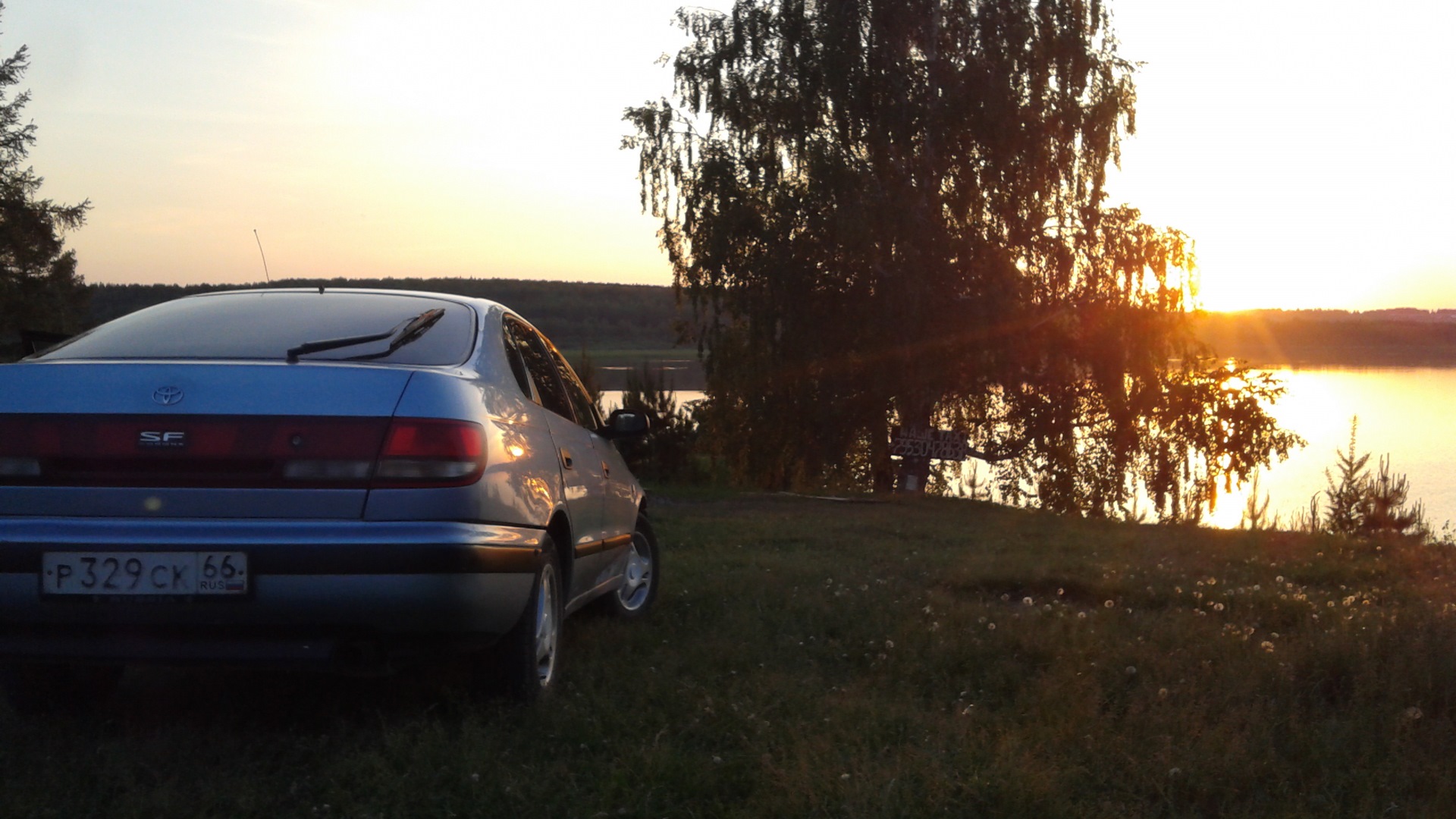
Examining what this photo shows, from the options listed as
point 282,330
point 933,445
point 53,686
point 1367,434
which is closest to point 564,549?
point 282,330

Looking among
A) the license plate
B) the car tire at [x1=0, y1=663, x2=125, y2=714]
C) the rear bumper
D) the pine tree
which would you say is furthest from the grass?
the pine tree

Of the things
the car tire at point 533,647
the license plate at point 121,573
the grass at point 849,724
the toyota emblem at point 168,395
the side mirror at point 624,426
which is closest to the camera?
the grass at point 849,724

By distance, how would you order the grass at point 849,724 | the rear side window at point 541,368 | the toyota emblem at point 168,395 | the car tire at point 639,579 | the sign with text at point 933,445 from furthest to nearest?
the sign with text at point 933,445 → the car tire at point 639,579 → the rear side window at point 541,368 → the toyota emblem at point 168,395 → the grass at point 849,724

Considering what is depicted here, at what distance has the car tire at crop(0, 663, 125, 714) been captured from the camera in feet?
14.3

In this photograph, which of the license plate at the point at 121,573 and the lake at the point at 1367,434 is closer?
the license plate at the point at 121,573

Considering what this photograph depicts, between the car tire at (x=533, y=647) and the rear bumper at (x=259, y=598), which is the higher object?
the rear bumper at (x=259, y=598)

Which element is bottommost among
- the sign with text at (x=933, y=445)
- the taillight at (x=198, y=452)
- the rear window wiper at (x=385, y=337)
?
the sign with text at (x=933, y=445)

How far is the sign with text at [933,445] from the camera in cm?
2127

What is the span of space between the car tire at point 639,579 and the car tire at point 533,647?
58.6 inches

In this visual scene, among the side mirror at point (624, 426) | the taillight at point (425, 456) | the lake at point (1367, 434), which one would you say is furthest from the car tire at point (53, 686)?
the lake at point (1367, 434)

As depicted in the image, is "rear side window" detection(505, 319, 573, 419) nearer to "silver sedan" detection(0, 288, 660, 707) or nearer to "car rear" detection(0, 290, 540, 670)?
"silver sedan" detection(0, 288, 660, 707)

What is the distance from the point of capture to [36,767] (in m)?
3.77

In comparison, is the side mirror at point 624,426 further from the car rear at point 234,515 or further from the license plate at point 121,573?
the license plate at point 121,573

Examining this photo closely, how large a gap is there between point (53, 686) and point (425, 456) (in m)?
1.77
